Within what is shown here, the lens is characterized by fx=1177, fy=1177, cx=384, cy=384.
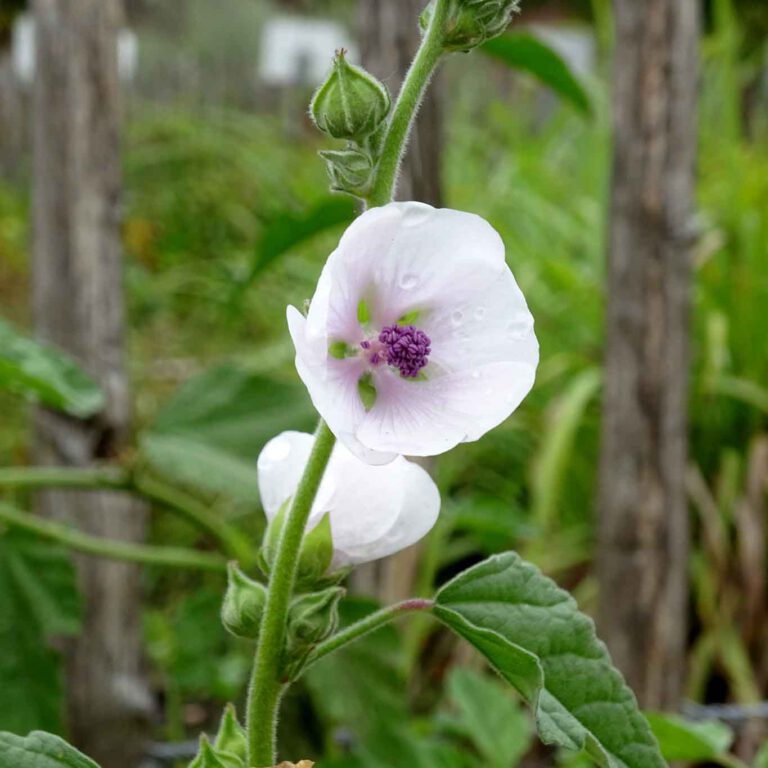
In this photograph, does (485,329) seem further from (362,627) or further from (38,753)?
(38,753)

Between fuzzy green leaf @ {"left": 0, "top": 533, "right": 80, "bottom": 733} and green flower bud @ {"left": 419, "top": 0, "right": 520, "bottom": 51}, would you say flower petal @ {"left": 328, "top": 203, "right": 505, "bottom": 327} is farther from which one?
fuzzy green leaf @ {"left": 0, "top": 533, "right": 80, "bottom": 733}

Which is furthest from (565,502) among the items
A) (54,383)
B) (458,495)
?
(54,383)

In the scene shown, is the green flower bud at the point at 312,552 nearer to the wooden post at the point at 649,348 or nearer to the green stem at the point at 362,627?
the green stem at the point at 362,627

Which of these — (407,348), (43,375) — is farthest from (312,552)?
(43,375)

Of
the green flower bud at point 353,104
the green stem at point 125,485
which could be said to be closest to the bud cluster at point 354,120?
the green flower bud at point 353,104

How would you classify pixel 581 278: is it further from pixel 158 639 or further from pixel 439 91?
pixel 439 91
